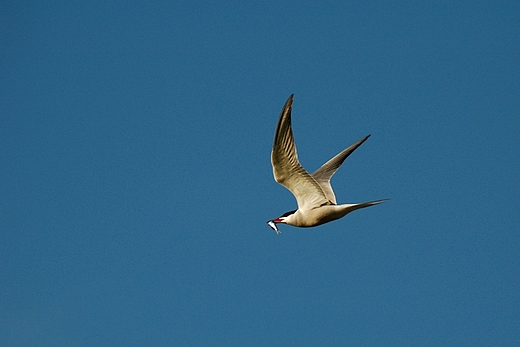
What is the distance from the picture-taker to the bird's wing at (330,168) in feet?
43.9

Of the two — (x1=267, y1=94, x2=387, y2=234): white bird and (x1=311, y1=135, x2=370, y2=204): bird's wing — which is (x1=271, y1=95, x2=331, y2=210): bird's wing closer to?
(x1=267, y1=94, x2=387, y2=234): white bird

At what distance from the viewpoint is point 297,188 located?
38.8ft

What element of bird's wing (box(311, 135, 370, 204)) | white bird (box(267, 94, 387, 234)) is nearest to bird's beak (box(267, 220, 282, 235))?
white bird (box(267, 94, 387, 234))

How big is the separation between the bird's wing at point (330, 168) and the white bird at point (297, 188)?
36cm

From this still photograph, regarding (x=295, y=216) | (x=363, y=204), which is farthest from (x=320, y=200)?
(x=363, y=204)

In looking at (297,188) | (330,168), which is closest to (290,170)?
(297,188)

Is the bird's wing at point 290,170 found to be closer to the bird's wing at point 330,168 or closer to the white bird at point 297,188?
the white bird at point 297,188

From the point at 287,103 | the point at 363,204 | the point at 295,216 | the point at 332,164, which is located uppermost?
the point at 332,164

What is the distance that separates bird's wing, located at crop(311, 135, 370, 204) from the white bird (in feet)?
1.17

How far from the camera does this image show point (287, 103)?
33.9ft

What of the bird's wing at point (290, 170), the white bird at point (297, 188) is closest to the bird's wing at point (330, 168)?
the white bird at point (297, 188)

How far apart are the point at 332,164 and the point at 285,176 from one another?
2736mm

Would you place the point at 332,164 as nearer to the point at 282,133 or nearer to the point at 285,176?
the point at 285,176

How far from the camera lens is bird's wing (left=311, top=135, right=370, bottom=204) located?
43.9ft
